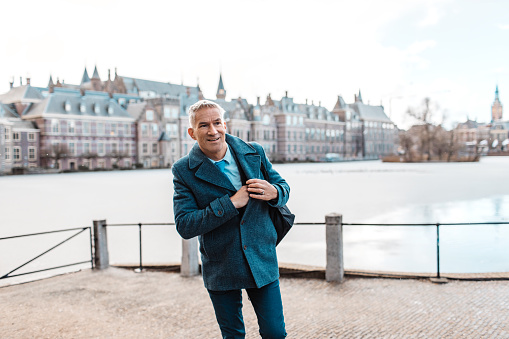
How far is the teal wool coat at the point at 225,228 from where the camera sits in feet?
A: 9.05

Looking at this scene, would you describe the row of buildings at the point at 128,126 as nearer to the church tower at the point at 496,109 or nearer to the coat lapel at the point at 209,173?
the coat lapel at the point at 209,173

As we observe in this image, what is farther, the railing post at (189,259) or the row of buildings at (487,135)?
the row of buildings at (487,135)

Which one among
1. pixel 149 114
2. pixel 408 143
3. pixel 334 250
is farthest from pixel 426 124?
pixel 334 250

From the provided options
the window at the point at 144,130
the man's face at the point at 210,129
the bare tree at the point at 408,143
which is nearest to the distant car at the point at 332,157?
the bare tree at the point at 408,143

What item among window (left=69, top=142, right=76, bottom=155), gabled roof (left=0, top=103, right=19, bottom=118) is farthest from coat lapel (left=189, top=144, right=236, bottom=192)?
gabled roof (left=0, top=103, right=19, bottom=118)

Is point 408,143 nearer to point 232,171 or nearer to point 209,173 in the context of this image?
point 232,171

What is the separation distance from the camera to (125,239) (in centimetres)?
1127

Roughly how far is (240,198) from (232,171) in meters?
0.23

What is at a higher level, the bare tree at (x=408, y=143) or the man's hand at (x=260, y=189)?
the bare tree at (x=408, y=143)

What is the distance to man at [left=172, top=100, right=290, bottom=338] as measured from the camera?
8.97 feet

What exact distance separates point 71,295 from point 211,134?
458 centimetres

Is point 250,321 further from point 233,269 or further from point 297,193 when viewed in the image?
point 297,193

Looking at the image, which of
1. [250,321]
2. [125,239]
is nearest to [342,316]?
[250,321]

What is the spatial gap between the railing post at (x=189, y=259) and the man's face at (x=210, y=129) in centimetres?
464
